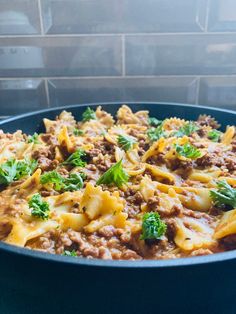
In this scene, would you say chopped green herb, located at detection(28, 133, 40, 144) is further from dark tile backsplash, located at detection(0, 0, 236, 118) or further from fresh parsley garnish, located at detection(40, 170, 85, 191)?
dark tile backsplash, located at detection(0, 0, 236, 118)

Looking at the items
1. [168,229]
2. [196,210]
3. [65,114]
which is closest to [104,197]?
[168,229]

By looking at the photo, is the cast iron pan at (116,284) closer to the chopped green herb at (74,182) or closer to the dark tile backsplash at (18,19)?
the chopped green herb at (74,182)

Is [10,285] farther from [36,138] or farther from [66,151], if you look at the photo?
[36,138]

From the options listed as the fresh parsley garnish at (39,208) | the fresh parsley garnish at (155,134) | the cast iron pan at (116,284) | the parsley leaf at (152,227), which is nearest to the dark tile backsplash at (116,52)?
the fresh parsley garnish at (155,134)

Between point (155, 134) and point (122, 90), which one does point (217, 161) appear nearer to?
point (155, 134)

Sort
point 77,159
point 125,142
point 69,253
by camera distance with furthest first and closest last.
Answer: point 125,142 < point 77,159 < point 69,253

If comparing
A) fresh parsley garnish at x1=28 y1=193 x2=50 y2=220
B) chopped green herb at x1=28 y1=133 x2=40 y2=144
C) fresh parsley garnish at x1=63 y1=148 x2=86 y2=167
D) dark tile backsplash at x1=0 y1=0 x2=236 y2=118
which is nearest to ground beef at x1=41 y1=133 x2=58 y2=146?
chopped green herb at x1=28 y1=133 x2=40 y2=144

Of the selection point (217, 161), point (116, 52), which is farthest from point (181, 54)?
point (217, 161)
